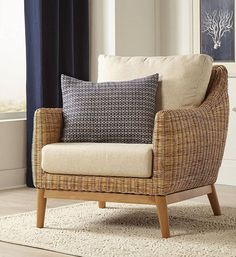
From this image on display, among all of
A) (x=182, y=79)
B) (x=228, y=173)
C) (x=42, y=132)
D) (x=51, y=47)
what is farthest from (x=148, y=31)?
(x=42, y=132)

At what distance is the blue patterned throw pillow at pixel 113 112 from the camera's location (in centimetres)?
397

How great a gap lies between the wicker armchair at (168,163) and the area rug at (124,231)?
131 millimetres

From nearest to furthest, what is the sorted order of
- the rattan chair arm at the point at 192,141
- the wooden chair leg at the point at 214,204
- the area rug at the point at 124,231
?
the area rug at the point at 124,231 < the rattan chair arm at the point at 192,141 < the wooden chair leg at the point at 214,204

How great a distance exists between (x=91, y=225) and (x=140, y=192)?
0.46 m

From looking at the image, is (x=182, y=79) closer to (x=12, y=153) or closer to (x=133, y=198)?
(x=133, y=198)

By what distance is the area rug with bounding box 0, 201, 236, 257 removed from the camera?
11.1 ft

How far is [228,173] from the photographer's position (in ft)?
18.2

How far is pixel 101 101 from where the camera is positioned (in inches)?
159

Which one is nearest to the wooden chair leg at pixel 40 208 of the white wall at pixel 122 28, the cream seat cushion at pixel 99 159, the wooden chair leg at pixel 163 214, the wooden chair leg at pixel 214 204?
the cream seat cushion at pixel 99 159

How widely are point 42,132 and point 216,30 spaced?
2.11 metres

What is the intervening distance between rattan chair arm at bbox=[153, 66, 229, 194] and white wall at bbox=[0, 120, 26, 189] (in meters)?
1.83

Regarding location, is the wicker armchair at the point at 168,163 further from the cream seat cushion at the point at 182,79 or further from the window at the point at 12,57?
the window at the point at 12,57

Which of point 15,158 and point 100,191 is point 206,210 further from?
point 15,158

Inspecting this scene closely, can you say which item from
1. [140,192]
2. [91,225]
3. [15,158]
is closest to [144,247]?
[140,192]
